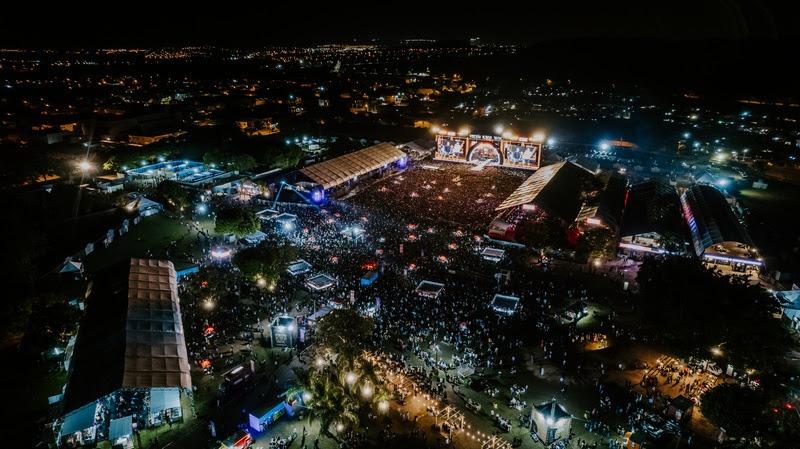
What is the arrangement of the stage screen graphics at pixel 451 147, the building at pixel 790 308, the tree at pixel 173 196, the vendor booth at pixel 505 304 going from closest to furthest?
the building at pixel 790 308 → the vendor booth at pixel 505 304 → the tree at pixel 173 196 → the stage screen graphics at pixel 451 147

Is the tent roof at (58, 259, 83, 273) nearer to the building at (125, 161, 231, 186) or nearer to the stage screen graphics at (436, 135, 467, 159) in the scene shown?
the building at (125, 161, 231, 186)

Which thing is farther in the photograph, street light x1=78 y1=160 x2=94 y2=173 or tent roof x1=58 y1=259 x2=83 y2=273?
street light x1=78 y1=160 x2=94 y2=173

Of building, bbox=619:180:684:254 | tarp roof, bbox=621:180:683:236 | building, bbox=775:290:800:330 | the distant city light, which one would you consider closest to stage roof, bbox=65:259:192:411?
the distant city light

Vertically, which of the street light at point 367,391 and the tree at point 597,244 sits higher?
the street light at point 367,391

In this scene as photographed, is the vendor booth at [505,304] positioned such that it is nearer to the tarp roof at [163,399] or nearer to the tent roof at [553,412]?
the tent roof at [553,412]

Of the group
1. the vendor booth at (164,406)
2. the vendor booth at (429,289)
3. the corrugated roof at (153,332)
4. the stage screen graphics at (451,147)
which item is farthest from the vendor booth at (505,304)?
the stage screen graphics at (451,147)

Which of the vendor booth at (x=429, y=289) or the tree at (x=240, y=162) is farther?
the tree at (x=240, y=162)

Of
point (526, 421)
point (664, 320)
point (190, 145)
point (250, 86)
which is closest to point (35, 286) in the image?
point (526, 421)
